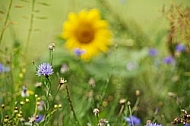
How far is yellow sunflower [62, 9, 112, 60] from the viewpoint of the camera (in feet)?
7.72

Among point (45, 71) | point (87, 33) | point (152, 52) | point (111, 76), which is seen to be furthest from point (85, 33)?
point (45, 71)

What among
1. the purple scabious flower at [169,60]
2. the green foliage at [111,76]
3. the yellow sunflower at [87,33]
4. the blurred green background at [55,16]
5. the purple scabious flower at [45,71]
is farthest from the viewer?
the blurred green background at [55,16]

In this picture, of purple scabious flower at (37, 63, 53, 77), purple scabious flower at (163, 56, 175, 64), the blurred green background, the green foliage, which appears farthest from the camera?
the blurred green background

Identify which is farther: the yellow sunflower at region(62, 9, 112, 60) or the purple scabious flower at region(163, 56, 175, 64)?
the yellow sunflower at region(62, 9, 112, 60)

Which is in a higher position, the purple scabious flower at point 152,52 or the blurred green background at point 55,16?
the blurred green background at point 55,16

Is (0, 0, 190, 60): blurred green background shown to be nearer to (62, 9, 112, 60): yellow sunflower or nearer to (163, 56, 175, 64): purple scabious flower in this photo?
(62, 9, 112, 60): yellow sunflower

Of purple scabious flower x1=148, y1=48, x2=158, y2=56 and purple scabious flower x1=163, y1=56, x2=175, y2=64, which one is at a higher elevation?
purple scabious flower x1=148, y1=48, x2=158, y2=56

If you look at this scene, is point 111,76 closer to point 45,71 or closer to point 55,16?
point 45,71

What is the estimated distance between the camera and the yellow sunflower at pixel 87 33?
7.72ft

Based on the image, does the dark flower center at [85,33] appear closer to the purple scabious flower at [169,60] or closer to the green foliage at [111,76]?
the green foliage at [111,76]

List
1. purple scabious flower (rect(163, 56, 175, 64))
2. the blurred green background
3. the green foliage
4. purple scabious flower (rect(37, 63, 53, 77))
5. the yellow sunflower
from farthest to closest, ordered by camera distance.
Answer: the blurred green background
the yellow sunflower
purple scabious flower (rect(163, 56, 175, 64))
the green foliage
purple scabious flower (rect(37, 63, 53, 77))

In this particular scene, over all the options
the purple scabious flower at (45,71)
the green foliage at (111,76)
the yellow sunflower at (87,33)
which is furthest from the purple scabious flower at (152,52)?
the purple scabious flower at (45,71)

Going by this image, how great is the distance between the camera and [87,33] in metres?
2.41

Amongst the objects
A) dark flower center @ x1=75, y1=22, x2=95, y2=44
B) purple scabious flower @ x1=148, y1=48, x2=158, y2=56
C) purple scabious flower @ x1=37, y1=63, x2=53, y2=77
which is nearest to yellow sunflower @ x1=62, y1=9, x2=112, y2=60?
dark flower center @ x1=75, y1=22, x2=95, y2=44
